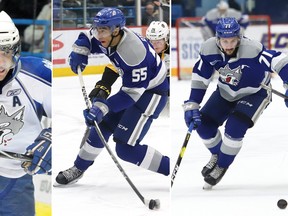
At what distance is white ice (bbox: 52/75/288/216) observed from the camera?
3109 mm

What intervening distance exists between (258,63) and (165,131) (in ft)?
1.62

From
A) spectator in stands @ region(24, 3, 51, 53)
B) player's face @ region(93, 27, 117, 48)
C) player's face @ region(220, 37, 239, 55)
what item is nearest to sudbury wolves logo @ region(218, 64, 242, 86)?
player's face @ region(220, 37, 239, 55)

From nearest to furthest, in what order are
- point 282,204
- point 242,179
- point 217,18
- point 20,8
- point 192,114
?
point 282,204 < point 192,114 < point 242,179 < point 20,8 < point 217,18

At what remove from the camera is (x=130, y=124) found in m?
3.38

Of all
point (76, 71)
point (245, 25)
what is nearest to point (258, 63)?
point (76, 71)

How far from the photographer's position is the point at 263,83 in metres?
3.47

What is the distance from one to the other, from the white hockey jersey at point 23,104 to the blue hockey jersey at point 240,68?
111 centimetres

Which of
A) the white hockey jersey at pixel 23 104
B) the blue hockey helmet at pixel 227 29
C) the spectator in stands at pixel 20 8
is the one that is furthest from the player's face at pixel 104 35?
the spectator in stands at pixel 20 8

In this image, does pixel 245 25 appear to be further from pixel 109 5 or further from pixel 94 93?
pixel 94 93

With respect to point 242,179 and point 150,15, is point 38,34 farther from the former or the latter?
point 242,179

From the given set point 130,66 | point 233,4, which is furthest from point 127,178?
point 233,4

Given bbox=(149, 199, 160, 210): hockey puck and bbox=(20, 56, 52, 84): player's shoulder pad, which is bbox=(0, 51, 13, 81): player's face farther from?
bbox=(149, 199, 160, 210): hockey puck

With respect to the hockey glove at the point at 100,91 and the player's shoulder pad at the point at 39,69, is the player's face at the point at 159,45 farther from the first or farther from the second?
the player's shoulder pad at the point at 39,69

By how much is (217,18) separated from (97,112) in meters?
4.64
